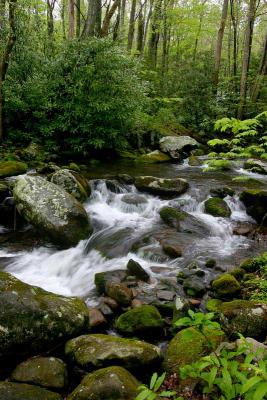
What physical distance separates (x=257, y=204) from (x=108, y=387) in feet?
23.3

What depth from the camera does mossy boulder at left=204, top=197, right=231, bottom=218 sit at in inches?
370

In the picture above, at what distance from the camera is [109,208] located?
9.99 metres

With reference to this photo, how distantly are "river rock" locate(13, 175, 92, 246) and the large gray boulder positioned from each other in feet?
29.5

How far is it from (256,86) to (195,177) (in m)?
11.2

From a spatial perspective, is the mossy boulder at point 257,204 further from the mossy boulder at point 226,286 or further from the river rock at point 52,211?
the river rock at point 52,211

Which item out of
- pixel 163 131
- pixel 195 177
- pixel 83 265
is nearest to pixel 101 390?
pixel 83 265

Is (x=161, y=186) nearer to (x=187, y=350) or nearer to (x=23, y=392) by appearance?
(x=187, y=350)

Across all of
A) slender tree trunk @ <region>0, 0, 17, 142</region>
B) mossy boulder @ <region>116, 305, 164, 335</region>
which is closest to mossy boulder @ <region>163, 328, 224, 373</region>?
mossy boulder @ <region>116, 305, 164, 335</region>

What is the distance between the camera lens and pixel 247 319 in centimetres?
446

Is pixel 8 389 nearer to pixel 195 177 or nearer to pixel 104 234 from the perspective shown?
pixel 104 234

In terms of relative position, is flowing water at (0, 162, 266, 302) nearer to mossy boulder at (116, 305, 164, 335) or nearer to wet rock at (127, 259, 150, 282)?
wet rock at (127, 259, 150, 282)

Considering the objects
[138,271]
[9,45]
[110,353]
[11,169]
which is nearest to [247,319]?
[110,353]

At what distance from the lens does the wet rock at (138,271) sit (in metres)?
6.36

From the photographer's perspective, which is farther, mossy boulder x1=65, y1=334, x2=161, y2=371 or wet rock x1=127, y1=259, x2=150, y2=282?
wet rock x1=127, y1=259, x2=150, y2=282
